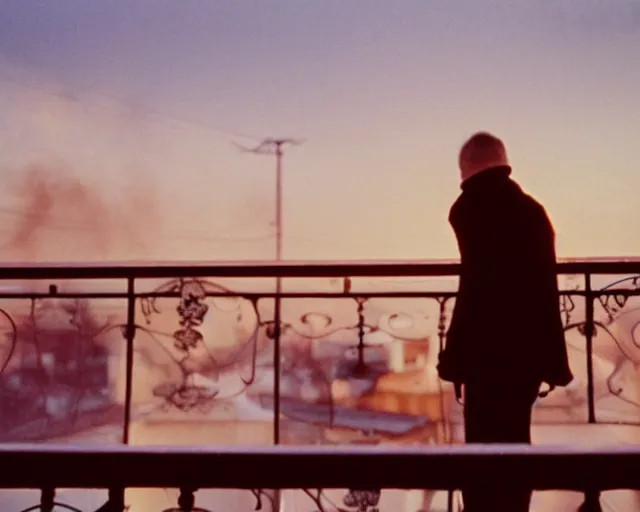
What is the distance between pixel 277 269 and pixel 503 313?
0.96 m

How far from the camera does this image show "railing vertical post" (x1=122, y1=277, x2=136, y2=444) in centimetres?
280

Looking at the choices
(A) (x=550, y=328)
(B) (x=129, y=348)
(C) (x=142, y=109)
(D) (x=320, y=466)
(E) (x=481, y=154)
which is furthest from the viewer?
(C) (x=142, y=109)

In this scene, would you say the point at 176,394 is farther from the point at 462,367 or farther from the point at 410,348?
the point at 462,367

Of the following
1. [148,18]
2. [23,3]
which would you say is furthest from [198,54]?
[23,3]

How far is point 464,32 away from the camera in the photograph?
18.1ft

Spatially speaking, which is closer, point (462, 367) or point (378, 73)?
point (462, 367)

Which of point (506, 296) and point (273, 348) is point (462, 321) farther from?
point (273, 348)

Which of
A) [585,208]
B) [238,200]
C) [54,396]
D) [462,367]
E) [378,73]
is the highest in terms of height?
[378,73]

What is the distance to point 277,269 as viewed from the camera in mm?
2713

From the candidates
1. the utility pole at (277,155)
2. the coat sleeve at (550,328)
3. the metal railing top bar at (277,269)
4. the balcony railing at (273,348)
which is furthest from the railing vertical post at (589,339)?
the utility pole at (277,155)

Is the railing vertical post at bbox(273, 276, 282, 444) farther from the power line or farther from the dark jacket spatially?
the power line

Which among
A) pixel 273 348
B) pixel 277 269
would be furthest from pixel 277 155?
pixel 277 269

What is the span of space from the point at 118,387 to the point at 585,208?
3368mm

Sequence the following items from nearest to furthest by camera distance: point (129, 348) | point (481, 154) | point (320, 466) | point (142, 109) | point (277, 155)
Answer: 1. point (320, 466)
2. point (481, 154)
3. point (129, 348)
4. point (142, 109)
5. point (277, 155)
